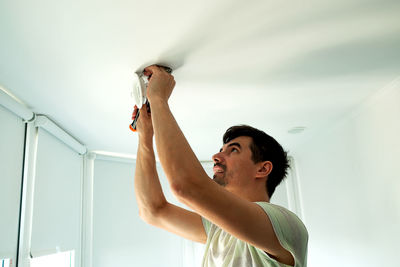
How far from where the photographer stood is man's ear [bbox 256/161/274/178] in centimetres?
129

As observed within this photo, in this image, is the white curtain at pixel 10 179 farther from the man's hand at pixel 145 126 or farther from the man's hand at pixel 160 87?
the man's hand at pixel 160 87

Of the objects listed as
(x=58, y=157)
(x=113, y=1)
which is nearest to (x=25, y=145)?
(x=58, y=157)

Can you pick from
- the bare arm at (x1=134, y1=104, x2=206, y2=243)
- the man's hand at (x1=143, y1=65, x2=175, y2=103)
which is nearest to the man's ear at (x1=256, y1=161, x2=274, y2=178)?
the bare arm at (x1=134, y1=104, x2=206, y2=243)

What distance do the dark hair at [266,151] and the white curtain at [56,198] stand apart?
1384 millimetres

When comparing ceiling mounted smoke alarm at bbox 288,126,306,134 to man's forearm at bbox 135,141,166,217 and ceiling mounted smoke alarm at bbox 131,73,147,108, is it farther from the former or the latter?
man's forearm at bbox 135,141,166,217

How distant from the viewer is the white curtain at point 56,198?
2.19m

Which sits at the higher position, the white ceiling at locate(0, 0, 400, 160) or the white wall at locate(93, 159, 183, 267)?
the white ceiling at locate(0, 0, 400, 160)

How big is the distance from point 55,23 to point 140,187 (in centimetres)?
66

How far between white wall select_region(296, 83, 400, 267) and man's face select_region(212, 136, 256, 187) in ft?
3.77

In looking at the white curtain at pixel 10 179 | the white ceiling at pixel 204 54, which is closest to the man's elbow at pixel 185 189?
the white ceiling at pixel 204 54

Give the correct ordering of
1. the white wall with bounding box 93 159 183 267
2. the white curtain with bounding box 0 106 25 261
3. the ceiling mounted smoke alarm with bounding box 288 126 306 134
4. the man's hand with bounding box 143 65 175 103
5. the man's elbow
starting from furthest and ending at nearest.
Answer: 1. the white wall with bounding box 93 159 183 267
2. the ceiling mounted smoke alarm with bounding box 288 126 306 134
3. the white curtain with bounding box 0 106 25 261
4. the man's hand with bounding box 143 65 175 103
5. the man's elbow

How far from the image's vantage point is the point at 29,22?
1274mm

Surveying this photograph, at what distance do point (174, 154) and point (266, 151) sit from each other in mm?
540

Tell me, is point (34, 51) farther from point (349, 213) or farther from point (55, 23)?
point (349, 213)
